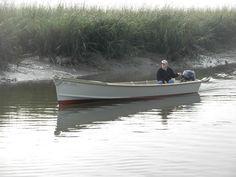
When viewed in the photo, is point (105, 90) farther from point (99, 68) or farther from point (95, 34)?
point (95, 34)

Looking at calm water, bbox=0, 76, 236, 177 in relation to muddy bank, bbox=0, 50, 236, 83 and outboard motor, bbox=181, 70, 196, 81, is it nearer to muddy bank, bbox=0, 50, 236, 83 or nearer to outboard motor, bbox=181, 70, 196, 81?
outboard motor, bbox=181, 70, 196, 81

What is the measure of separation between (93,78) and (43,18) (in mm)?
3679

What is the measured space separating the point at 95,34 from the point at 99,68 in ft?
4.36

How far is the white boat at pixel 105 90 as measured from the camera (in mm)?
19109

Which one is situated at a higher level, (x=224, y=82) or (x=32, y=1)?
(x=32, y=1)

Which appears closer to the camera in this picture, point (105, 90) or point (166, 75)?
point (105, 90)

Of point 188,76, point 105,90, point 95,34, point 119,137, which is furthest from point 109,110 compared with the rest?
point 95,34

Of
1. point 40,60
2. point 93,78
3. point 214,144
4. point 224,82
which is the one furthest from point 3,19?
point 214,144

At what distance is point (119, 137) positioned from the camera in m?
14.3

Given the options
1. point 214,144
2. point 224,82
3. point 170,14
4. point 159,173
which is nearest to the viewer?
point 159,173

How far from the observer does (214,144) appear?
1345cm

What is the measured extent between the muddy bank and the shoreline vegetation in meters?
0.24

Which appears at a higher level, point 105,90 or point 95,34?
point 95,34

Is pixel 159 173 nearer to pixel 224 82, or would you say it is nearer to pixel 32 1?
pixel 224 82
